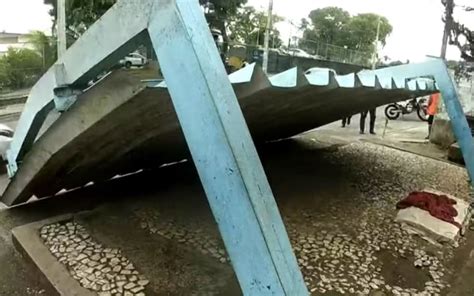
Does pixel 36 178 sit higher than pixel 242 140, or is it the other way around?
pixel 242 140

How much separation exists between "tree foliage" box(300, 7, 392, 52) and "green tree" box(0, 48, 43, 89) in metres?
21.2

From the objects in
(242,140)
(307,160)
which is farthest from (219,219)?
(307,160)

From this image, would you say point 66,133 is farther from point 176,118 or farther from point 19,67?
point 19,67

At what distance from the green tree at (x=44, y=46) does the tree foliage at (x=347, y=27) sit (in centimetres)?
2057

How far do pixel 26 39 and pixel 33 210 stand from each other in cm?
988

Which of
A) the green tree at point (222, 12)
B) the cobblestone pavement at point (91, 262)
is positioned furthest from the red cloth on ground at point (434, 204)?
the green tree at point (222, 12)

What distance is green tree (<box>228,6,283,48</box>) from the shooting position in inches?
711

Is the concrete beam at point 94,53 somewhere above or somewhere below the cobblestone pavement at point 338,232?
above

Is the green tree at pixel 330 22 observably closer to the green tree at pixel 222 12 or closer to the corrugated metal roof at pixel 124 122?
the green tree at pixel 222 12

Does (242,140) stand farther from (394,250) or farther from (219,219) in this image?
(394,250)

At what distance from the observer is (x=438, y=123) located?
8.02m

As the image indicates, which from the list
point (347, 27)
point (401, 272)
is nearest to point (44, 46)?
point (401, 272)

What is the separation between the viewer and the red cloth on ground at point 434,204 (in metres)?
3.86

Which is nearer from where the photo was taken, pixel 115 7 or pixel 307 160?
pixel 115 7
